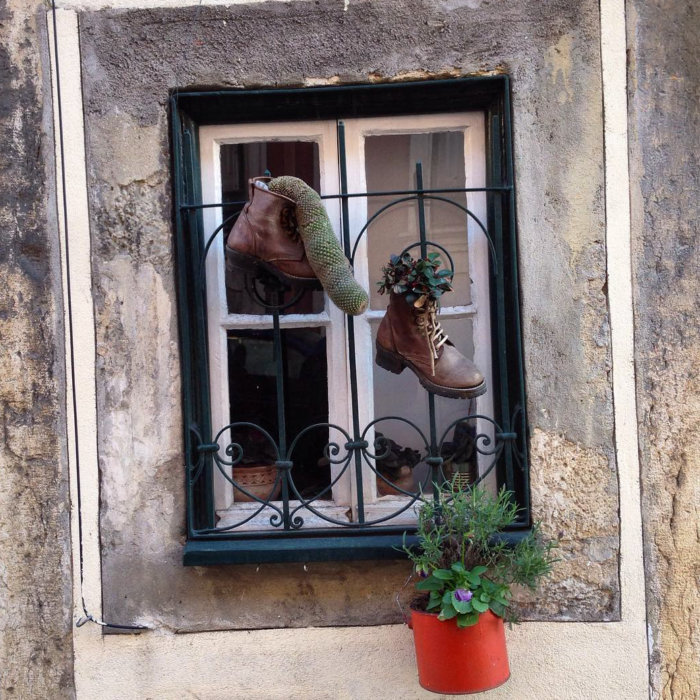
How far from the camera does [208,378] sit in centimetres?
253

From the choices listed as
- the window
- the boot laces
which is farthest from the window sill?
the boot laces

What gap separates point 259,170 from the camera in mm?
2695

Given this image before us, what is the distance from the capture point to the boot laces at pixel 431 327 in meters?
2.31

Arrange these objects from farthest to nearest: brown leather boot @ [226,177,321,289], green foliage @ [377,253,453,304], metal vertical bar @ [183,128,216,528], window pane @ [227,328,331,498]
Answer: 1. window pane @ [227,328,331,498]
2. metal vertical bar @ [183,128,216,528]
3. brown leather boot @ [226,177,321,289]
4. green foliage @ [377,253,453,304]

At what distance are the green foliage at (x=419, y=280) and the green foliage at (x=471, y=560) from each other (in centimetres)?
60

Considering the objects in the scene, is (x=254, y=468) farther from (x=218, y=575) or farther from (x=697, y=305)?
(x=697, y=305)

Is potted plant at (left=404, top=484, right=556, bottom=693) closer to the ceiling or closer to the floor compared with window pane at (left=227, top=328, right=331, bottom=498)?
closer to the floor

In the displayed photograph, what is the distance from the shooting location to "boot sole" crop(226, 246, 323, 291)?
7.95 ft

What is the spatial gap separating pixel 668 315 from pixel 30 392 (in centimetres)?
204

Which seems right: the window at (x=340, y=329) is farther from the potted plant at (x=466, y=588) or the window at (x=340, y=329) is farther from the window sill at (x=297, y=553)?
the potted plant at (x=466, y=588)

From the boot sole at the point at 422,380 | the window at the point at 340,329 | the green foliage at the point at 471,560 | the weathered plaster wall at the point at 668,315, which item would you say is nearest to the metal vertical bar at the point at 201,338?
the window at the point at 340,329

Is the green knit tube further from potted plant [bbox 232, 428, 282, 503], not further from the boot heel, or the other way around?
potted plant [bbox 232, 428, 282, 503]

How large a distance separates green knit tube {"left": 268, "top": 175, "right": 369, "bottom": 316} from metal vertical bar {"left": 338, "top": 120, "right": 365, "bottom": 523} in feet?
0.55

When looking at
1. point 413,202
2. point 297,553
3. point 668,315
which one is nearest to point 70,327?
point 297,553
